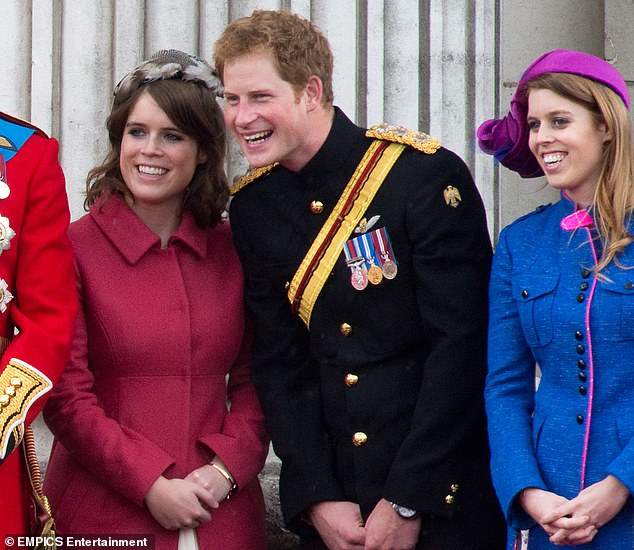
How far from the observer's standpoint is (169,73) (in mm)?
4312

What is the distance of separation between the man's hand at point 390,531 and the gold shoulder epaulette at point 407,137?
985 millimetres

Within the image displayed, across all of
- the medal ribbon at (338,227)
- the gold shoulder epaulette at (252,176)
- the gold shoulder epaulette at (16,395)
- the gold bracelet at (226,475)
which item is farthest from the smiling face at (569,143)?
the gold shoulder epaulette at (16,395)

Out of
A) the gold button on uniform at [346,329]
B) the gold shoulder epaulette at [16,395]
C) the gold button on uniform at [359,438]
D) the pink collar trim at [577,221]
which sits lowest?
the gold button on uniform at [359,438]

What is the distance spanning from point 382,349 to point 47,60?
194cm

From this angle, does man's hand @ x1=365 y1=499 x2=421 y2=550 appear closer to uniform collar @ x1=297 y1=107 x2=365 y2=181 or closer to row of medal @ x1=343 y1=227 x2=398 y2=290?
row of medal @ x1=343 y1=227 x2=398 y2=290

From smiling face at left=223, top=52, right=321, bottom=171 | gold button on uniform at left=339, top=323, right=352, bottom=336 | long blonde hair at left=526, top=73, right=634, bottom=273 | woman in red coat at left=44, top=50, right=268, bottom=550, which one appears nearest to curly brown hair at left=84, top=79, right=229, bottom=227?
woman in red coat at left=44, top=50, right=268, bottom=550

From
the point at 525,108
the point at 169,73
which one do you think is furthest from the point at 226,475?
the point at 525,108

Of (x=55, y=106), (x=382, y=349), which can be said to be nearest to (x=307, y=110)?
(x=382, y=349)

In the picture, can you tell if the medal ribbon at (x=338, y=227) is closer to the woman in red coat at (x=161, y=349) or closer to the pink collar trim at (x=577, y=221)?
the woman in red coat at (x=161, y=349)

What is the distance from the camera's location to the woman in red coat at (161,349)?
4.02m

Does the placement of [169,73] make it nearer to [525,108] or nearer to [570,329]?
[525,108]

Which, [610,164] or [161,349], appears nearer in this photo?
[610,164]

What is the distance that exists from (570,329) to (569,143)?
1.60ft

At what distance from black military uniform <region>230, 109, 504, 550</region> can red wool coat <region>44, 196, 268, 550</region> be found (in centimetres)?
16
